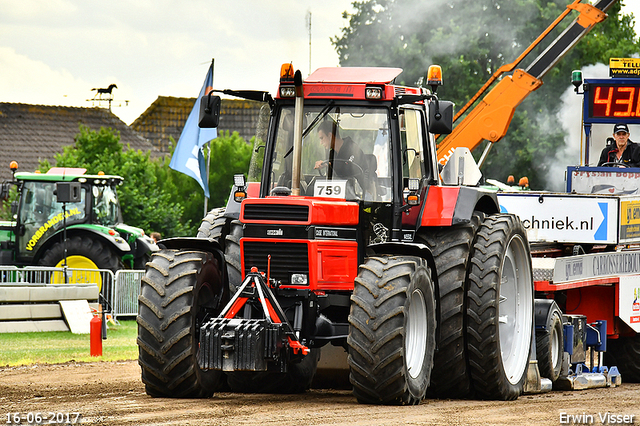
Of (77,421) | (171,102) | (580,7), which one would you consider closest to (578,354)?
(77,421)

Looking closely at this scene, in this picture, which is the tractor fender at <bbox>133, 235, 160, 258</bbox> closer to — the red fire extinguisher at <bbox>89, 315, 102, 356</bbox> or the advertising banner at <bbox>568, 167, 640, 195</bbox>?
the red fire extinguisher at <bbox>89, 315, 102, 356</bbox>

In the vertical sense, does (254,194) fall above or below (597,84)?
below

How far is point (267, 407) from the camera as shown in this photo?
8648 millimetres

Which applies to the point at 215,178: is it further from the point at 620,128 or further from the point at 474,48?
the point at 620,128

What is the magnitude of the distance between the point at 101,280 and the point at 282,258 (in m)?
13.1

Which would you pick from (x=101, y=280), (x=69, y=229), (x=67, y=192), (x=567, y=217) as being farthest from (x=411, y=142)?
(x=69, y=229)

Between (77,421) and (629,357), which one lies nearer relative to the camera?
(77,421)

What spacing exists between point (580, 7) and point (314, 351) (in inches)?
438

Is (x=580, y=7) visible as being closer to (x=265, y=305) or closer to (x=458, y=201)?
(x=458, y=201)

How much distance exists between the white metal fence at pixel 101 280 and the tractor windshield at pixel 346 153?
11.4 meters

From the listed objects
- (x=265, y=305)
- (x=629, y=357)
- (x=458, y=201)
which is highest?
(x=458, y=201)

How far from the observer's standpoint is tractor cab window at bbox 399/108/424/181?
9555 mm

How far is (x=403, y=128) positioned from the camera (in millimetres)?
9602

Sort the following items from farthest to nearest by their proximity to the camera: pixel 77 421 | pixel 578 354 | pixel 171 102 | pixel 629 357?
pixel 171 102
pixel 629 357
pixel 578 354
pixel 77 421
